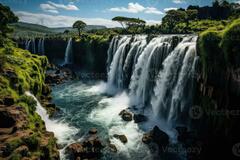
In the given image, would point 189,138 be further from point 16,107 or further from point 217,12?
point 217,12

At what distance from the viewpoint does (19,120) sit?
19.3 m

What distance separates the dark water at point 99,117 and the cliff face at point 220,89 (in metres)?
6.23

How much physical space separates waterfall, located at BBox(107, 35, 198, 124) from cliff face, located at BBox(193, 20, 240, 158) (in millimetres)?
3053

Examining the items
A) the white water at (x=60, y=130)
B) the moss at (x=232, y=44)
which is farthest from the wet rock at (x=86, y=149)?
the moss at (x=232, y=44)

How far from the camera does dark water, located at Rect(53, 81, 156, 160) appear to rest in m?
21.2

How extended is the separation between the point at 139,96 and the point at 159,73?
5785 mm

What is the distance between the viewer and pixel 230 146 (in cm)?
1847

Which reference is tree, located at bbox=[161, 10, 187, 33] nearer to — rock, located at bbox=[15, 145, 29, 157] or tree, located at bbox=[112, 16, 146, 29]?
tree, located at bbox=[112, 16, 146, 29]

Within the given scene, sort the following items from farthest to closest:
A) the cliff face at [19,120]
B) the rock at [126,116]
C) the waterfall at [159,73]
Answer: the rock at [126,116] → the waterfall at [159,73] → the cliff face at [19,120]

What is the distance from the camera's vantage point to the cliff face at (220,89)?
17.0m

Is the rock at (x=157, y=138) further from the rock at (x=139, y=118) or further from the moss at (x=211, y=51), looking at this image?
the moss at (x=211, y=51)

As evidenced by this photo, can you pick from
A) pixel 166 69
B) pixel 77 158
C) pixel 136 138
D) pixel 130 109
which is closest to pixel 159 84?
pixel 166 69

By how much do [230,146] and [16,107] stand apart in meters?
19.5

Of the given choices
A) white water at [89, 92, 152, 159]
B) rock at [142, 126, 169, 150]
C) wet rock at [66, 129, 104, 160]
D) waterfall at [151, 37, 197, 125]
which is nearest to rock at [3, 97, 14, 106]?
wet rock at [66, 129, 104, 160]
